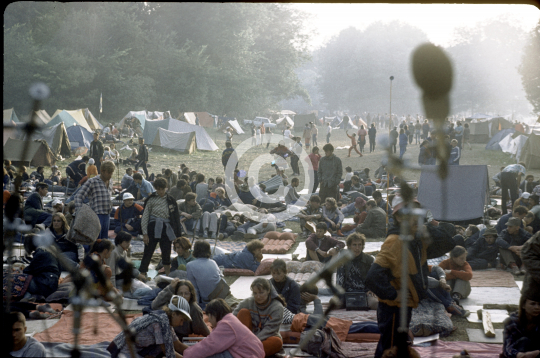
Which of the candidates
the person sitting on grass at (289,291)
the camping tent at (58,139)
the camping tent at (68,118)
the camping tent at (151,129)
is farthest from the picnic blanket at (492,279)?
the camping tent at (68,118)

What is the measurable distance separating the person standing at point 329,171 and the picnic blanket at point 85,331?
18.1ft

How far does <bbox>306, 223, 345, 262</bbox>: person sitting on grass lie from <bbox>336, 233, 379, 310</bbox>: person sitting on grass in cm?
121

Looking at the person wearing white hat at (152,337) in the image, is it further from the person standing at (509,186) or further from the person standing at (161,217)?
the person standing at (509,186)

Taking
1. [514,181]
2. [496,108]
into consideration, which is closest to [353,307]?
[514,181]

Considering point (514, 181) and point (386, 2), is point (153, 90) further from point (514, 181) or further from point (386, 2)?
point (386, 2)

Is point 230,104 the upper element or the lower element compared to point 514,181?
upper

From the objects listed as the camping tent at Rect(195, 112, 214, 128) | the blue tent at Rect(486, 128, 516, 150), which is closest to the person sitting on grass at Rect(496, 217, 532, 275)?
the blue tent at Rect(486, 128, 516, 150)

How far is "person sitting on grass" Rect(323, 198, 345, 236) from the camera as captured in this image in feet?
32.5

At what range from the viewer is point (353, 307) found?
621 cm

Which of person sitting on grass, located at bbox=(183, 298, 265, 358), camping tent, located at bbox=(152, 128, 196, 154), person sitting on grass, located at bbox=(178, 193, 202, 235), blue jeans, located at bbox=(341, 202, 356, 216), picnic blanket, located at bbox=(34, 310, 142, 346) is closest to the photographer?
person sitting on grass, located at bbox=(183, 298, 265, 358)

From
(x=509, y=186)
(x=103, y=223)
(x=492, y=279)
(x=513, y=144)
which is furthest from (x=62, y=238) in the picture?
(x=513, y=144)

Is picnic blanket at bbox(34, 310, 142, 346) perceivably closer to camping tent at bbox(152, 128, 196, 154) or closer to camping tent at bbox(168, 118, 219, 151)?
camping tent at bbox(152, 128, 196, 154)

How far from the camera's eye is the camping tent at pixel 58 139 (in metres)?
20.7

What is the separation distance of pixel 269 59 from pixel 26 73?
2413cm
